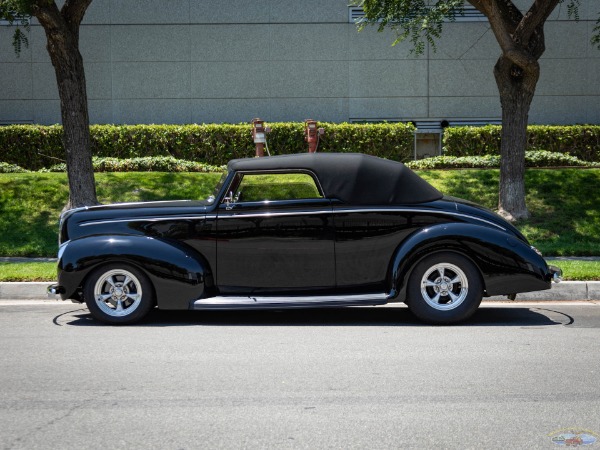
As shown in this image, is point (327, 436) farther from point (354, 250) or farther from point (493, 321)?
point (493, 321)

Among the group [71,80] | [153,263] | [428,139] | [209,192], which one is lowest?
[153,263]

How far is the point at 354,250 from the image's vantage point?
8.00 m

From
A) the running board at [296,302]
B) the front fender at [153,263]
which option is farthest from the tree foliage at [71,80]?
the running board at [296,302]

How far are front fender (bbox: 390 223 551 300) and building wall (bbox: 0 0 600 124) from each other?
13866 millimetres

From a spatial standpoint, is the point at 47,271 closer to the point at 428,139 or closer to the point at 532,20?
the point at 532,20

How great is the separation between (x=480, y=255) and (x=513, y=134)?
7273 mm

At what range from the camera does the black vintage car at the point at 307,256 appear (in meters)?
7.95

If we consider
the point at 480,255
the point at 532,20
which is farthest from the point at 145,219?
the point at 532,20

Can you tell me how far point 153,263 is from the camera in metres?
7.98

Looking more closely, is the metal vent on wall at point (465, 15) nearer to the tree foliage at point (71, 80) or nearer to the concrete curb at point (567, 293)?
the tree foliage at point (71, 80)

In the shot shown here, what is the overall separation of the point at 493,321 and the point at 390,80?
13.9m

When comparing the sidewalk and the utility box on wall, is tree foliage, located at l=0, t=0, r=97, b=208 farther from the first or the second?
the utility box on wall

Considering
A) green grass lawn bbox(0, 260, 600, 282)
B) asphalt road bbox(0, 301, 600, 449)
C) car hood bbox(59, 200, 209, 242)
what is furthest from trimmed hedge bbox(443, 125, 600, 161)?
car hood bbox(59, 200, 209, 242)

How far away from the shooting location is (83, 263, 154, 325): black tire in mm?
8047
